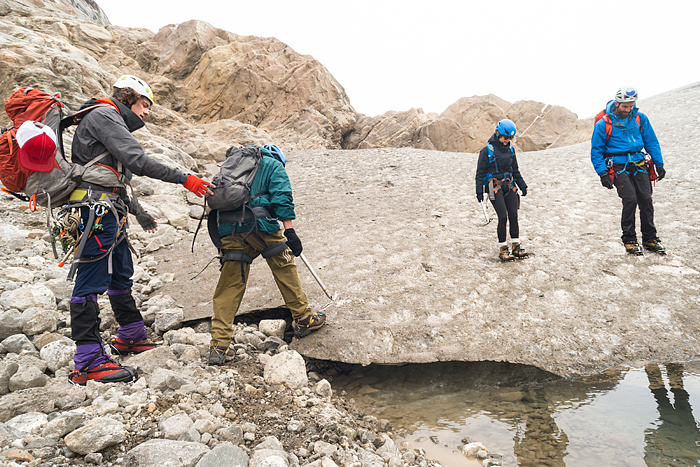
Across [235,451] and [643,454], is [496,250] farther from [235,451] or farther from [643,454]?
[235,451]

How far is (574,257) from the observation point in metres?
6.06

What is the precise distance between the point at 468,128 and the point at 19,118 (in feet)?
98.0

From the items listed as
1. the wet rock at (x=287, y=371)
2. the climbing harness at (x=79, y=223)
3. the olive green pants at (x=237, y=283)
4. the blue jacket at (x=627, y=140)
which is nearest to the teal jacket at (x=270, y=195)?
the olive green pants at (x=237, y=283)

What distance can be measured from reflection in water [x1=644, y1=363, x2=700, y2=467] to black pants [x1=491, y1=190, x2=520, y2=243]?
2845 millimetres

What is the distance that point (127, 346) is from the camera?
3865 mm

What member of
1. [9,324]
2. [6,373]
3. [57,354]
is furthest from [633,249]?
[9,324]

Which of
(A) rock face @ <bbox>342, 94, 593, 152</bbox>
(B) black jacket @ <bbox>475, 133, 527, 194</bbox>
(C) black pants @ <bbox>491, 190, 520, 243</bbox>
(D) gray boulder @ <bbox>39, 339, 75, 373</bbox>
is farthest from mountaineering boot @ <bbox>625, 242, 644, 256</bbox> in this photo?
(A) rock face @ <bbox>342, 94, 593, 152</bbox>

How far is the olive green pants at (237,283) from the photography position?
3850mm

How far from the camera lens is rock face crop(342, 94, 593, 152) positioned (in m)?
27.2

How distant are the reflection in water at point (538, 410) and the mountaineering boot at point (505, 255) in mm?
2380

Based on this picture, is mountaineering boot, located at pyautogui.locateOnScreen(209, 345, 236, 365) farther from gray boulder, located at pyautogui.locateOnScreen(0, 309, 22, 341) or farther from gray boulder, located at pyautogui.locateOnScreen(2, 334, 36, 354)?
gray boulder, located at pyautogui.locateOnScreen(0, 309, 22, 341)

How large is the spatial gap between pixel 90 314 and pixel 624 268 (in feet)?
22.0

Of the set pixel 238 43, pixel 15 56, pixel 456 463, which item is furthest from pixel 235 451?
pixel 238 43

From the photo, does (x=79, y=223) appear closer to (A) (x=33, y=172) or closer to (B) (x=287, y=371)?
(A) (x=33, y=172)
